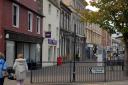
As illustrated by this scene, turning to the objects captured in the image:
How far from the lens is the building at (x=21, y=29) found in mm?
30781

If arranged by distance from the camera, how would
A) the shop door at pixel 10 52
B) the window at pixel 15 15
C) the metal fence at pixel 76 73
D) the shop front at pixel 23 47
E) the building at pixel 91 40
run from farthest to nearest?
the building at pixel 91 40, the window at pixel 15 15, the shop front at pixel 23 47, the shop door at pixel 10 52, the metal fence at pixel 76 73

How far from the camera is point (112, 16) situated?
2925cm

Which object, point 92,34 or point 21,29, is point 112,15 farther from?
point 92,34

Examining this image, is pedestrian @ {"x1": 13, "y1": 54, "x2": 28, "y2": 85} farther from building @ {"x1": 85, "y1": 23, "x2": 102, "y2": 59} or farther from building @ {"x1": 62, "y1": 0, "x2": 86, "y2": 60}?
building @ {"x1": 85, "y1": 23, "x2": 102, "y2": 59}

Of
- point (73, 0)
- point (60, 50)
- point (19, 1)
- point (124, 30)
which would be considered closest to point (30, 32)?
point (19, 1)

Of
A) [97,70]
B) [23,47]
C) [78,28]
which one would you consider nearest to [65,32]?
[78,28]

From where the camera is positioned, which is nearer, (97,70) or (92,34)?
(97,70)

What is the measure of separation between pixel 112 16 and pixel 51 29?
22115 mm

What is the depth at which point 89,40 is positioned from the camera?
98625 millimetres

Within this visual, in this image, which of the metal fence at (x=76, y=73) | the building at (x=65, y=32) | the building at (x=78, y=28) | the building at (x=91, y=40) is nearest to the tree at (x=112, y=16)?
the metal fence at (x=76, y=73)

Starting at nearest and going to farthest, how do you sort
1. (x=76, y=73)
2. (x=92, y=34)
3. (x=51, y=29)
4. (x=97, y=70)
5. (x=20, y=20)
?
(x=97, y=70) → (x=76, y=73) → (x=20, y=20) → (x=51, y=29) → (x=92, y=34)

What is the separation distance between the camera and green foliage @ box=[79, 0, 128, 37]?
2853cm

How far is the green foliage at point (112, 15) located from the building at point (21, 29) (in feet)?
20.8

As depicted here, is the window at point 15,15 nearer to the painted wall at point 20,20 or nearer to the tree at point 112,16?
the painted wall at point 20,20
